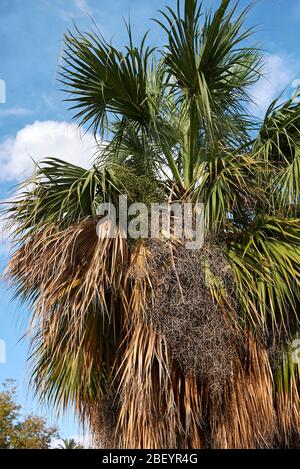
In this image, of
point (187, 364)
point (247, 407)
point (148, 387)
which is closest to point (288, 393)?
point (247, 407)

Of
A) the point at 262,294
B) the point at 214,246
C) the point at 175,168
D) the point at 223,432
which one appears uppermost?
the point at 175,168

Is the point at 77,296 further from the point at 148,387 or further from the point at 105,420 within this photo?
the point at 105,420

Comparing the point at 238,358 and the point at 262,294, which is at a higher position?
the point at 262,294

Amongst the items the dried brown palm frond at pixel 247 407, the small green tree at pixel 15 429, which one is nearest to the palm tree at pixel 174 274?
the dried brown palm frond at pixel 247 407

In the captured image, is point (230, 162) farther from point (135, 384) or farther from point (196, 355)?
point (135, 384)

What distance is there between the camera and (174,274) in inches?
221

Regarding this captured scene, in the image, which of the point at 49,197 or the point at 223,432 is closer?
the point at 223,432

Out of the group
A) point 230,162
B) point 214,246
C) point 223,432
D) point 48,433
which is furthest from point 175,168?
point 48,433

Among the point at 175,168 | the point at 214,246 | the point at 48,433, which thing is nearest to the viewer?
the point at 214,246

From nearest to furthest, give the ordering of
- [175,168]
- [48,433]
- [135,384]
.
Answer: [135,384] < [175,168] < [48,433]

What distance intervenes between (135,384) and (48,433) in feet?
49.5

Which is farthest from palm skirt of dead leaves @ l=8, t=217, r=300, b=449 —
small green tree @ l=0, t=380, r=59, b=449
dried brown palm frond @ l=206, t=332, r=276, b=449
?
small green tree @ l=0, t=380, r=59, b=449

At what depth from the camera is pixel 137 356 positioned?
5500mm

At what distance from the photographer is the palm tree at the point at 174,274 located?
554cm
